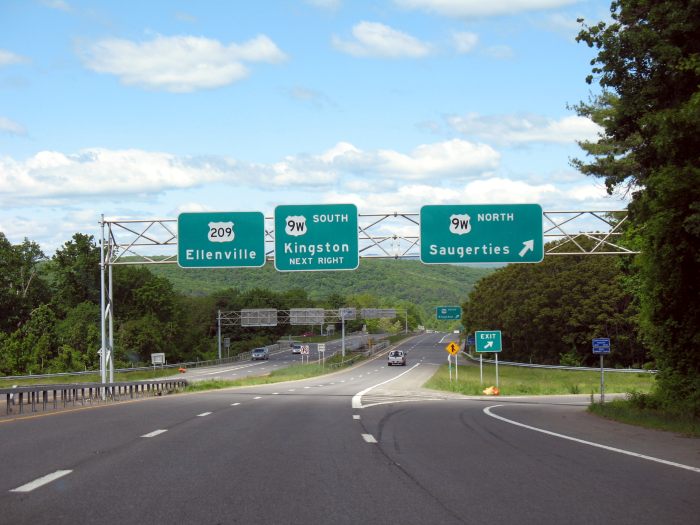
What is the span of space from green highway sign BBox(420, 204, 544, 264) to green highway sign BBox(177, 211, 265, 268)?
251 inches

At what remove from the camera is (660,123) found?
20328 mm

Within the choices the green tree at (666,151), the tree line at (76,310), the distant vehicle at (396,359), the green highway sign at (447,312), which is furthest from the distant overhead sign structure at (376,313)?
the green tree at (666,151)

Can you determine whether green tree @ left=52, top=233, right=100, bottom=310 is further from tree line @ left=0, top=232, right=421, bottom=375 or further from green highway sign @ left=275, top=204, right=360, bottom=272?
green highway sign @ left=275, top=204, right=360, bottom=272

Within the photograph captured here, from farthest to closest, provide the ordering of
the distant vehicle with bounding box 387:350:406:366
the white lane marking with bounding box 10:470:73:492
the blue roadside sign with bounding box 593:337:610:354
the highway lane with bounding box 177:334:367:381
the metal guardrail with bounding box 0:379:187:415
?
the distant vehicle with bounding box 387:350:406:366, the highway lane with bounding box 177:334:367:381, the blue roadside sign with bounding box 593:337:610:354, the metal guardrail with bounding box 0:379:187:415, the white lane marking with bounding box 10:470:73:492

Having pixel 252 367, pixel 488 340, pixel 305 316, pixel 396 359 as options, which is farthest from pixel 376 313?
pixel 488 340

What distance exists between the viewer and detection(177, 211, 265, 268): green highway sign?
34.7m

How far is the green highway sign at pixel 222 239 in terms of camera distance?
114ft

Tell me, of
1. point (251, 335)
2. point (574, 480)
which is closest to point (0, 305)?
point (251, 335)

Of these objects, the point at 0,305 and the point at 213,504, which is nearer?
the point at 213,504

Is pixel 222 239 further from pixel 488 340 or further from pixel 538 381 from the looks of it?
pixel 538 381

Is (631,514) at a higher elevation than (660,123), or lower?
lower

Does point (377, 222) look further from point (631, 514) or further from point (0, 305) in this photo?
point (0, 305)

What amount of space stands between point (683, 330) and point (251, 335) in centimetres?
15126

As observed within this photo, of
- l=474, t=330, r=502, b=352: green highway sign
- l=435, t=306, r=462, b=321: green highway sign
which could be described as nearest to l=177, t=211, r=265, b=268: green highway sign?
l=474, t=330, r=502, b=352: green highway sign
